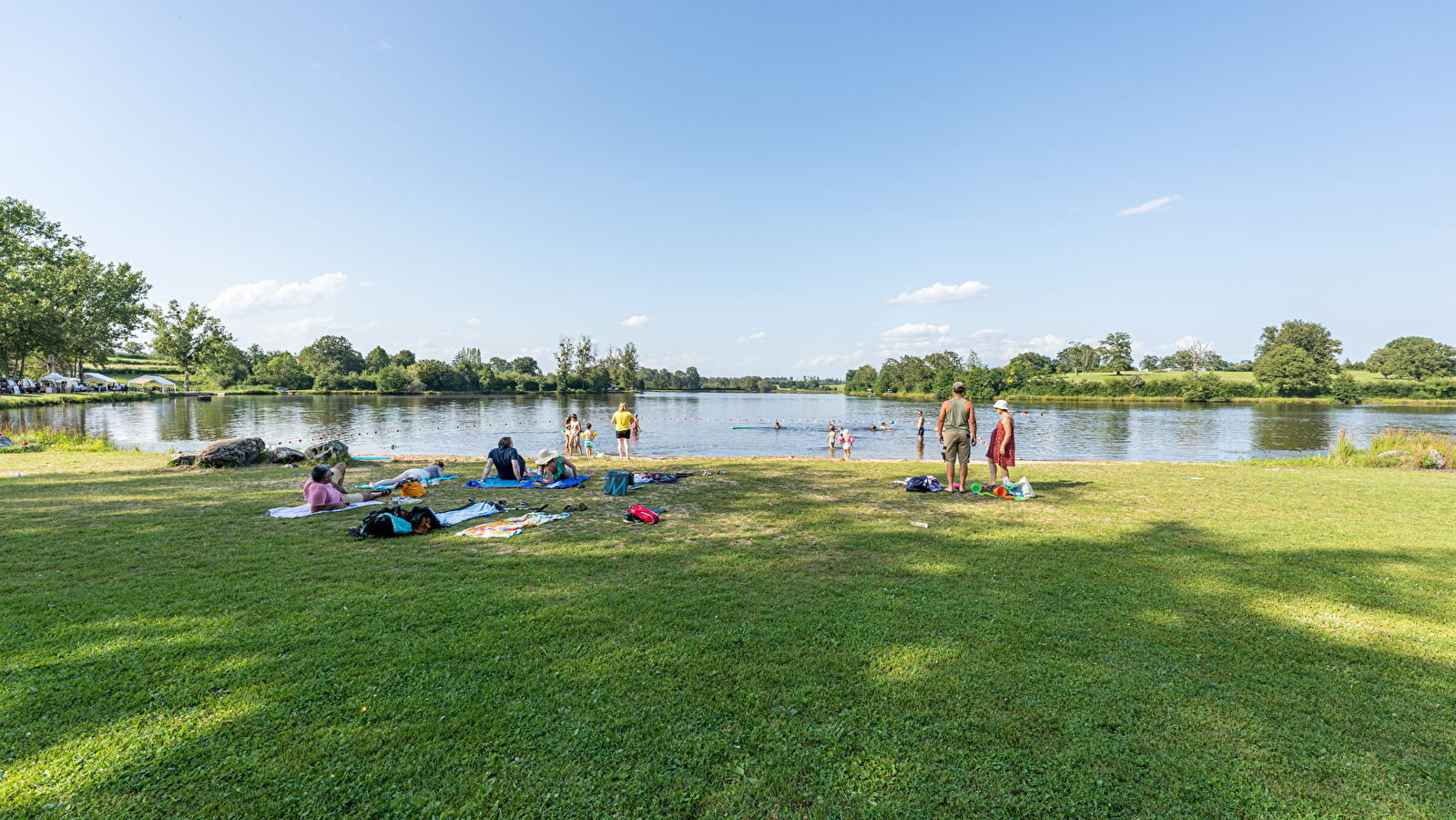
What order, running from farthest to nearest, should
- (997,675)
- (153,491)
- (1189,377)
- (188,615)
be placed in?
(1189,377), (153,491), (188,615), (997,675)

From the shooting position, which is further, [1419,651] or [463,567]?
[463,567]

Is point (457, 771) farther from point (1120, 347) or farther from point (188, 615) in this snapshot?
point (1120, 347)

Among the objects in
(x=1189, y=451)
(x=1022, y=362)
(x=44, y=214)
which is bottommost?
(x=1189, y=451)

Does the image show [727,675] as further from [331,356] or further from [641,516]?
[331,356]

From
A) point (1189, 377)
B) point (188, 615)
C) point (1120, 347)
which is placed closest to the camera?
point (188, 615)

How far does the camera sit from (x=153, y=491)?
36.9 ft

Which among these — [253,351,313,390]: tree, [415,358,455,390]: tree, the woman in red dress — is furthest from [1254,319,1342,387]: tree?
[253,351,313,390]: tree

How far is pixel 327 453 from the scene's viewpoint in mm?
16250

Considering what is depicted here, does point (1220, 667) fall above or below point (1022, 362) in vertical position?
below

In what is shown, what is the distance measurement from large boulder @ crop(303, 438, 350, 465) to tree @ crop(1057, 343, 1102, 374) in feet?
501

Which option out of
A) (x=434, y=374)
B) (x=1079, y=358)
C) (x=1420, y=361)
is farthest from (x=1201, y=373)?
(x=434, y=374)

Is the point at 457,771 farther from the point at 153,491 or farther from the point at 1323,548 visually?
the point at 153,491

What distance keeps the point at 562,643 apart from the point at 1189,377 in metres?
127

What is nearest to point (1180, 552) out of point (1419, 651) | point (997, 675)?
point (1419, 651)
